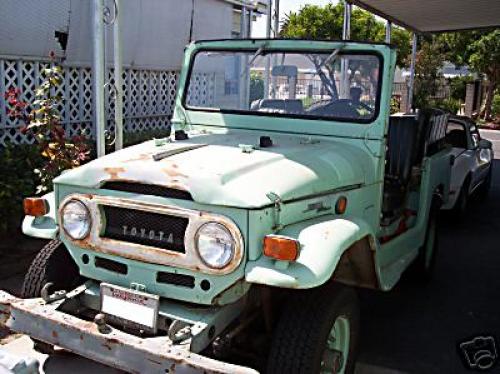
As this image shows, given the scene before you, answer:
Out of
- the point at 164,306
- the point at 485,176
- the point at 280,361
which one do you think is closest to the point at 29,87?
the point at 164,306

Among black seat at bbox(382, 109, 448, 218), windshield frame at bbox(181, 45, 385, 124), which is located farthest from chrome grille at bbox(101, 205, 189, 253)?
black seat at bbox(382, 109, 448, 218)

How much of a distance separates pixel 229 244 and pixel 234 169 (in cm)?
46

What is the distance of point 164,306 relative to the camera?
3035mm

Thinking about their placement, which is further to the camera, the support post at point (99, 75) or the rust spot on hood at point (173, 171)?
the support post at point (99, 75)

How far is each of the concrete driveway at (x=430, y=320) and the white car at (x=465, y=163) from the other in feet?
3.79

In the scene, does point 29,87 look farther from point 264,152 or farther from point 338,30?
point 338,30

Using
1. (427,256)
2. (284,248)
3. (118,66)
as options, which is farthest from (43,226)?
(427,256)

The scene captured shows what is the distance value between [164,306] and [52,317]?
0.55 meters

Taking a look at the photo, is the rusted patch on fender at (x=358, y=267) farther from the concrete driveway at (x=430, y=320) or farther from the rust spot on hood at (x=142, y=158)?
the rust spot on hood at (x=142, y=158)

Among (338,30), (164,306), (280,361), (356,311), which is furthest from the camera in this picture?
(338,30)

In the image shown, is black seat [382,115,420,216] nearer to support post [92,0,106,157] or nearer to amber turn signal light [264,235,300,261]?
amber turn signal light [264,235,300,261]

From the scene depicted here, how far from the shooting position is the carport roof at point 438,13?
11.0m

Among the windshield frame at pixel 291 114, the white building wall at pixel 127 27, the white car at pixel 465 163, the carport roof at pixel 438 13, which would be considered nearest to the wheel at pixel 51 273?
the windshield frame at pixel 291 114

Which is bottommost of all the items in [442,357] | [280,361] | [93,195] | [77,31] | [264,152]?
[442,357]
